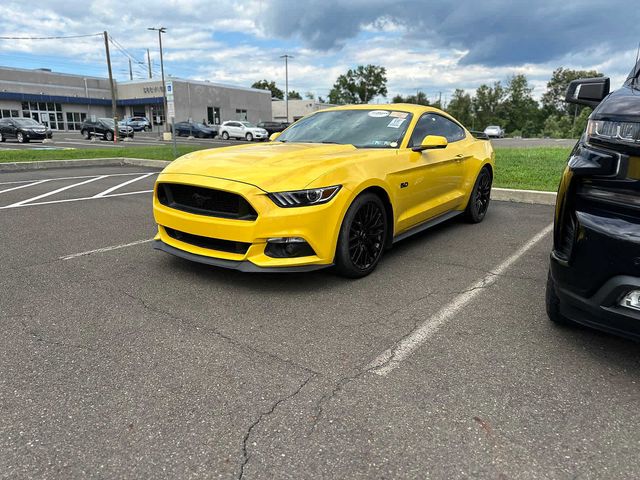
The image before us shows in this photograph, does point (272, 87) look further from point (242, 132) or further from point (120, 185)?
point (120, 185)

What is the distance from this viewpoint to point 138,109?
57.8 meters

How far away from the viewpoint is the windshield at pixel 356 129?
15.4 feet

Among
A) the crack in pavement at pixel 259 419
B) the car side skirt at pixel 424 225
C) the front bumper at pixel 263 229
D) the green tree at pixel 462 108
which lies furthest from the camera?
the green tree at pixel 462 108

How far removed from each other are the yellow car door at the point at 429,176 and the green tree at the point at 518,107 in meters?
88.9

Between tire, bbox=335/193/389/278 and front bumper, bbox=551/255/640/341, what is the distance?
163 centimetres

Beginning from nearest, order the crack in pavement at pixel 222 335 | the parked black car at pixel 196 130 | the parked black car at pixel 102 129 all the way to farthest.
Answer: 1. the crack in pavement at pixel 222 335
2. the parked black car at pixel 102 129
3. the parked black car at pixel 196 130

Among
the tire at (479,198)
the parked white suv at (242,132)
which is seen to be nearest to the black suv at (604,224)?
the tire at (479,198)

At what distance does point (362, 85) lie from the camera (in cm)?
9350

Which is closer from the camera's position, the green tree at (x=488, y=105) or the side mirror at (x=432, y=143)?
the side mirror at (x=432, y=143)

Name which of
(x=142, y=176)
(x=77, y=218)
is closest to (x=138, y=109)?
(x=142, y=176)

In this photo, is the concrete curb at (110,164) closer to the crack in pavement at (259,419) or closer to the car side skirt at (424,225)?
the car side skirt at (424,225)

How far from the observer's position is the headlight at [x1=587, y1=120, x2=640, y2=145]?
2.31 m

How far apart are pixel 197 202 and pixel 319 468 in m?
2.54

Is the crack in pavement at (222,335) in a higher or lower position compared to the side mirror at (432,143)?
lower
